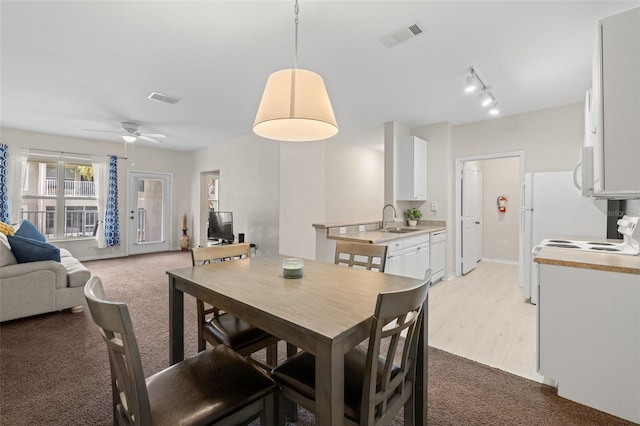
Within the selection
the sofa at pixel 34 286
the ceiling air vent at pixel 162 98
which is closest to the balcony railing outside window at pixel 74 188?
the sofa at pixel 34 286

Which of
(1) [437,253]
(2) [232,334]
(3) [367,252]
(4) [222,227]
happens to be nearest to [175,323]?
(2) [232,334]

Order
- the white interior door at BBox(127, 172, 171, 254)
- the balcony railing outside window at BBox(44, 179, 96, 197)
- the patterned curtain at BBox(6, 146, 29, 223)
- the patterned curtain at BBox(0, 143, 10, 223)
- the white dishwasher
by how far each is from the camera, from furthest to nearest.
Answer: the white interior door at BBox(127, 172, 171, 254)
the balcony railing outside window at BBox(44, 179, 96, 197)
the patterned curtain at BBox(6, 146, 29, 223)
the patterned curtain at BBox(0, 143, 10, 223)
the white dishwasher

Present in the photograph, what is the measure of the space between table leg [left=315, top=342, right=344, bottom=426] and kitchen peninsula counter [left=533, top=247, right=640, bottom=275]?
1.66 metres

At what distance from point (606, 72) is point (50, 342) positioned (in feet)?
14.8

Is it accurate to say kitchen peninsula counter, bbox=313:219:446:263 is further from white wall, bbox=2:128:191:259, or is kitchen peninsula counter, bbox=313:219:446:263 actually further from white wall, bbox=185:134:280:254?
white wall, bbox=2:128:191:259

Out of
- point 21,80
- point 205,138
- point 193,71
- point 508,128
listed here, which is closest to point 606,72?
point 508,128

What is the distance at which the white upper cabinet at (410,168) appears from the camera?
14.8 feet

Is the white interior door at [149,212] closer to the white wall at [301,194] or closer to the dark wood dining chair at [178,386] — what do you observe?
the white wall at [301,194]

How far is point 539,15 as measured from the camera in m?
2.06

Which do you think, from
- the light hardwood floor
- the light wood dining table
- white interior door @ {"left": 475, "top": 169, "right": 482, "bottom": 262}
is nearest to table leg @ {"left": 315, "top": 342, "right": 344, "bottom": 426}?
the light wood dining table

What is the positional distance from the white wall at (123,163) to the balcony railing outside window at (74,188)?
506mm

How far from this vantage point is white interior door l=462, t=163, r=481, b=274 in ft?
16.3

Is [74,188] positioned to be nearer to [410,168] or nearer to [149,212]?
[149,212]

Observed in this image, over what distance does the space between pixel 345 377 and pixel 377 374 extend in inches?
5.4
